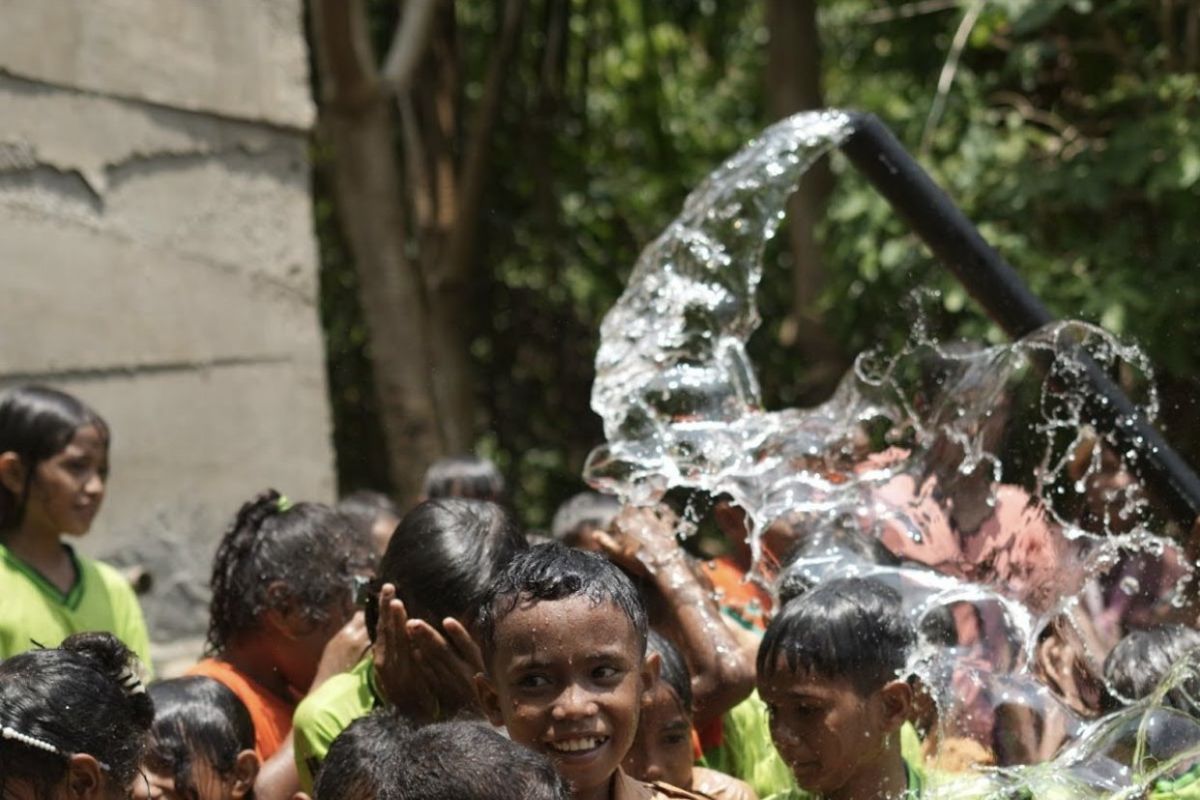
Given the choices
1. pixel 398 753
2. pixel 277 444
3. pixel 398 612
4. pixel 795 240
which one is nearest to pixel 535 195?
pixel 795 240

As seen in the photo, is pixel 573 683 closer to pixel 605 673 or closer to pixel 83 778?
pixel 605 673

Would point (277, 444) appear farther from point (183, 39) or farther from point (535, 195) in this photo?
point (535, 195)

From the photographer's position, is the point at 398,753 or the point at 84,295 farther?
the point at 84,295

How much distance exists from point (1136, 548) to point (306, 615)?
1600 mm

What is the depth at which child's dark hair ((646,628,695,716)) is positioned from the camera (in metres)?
3.12

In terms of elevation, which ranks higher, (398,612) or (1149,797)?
(398,612)

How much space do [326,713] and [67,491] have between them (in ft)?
4.21

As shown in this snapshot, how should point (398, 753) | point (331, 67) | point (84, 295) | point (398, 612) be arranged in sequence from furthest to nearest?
point (331, 67), point (84, 295), point (398, 612), point (398, 753)

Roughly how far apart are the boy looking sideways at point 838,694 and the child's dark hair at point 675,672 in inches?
7.9

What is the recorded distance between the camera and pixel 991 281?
11.2 feet

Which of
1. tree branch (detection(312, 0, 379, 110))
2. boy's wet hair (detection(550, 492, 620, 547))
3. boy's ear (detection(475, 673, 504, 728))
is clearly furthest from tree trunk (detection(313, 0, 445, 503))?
boy's ear (detection(475, 673, 504, 728))

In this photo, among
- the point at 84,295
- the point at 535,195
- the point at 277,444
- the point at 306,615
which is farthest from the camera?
the point at 535,195

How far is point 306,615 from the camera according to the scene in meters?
3.59

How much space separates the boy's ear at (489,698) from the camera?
2.56 meters
